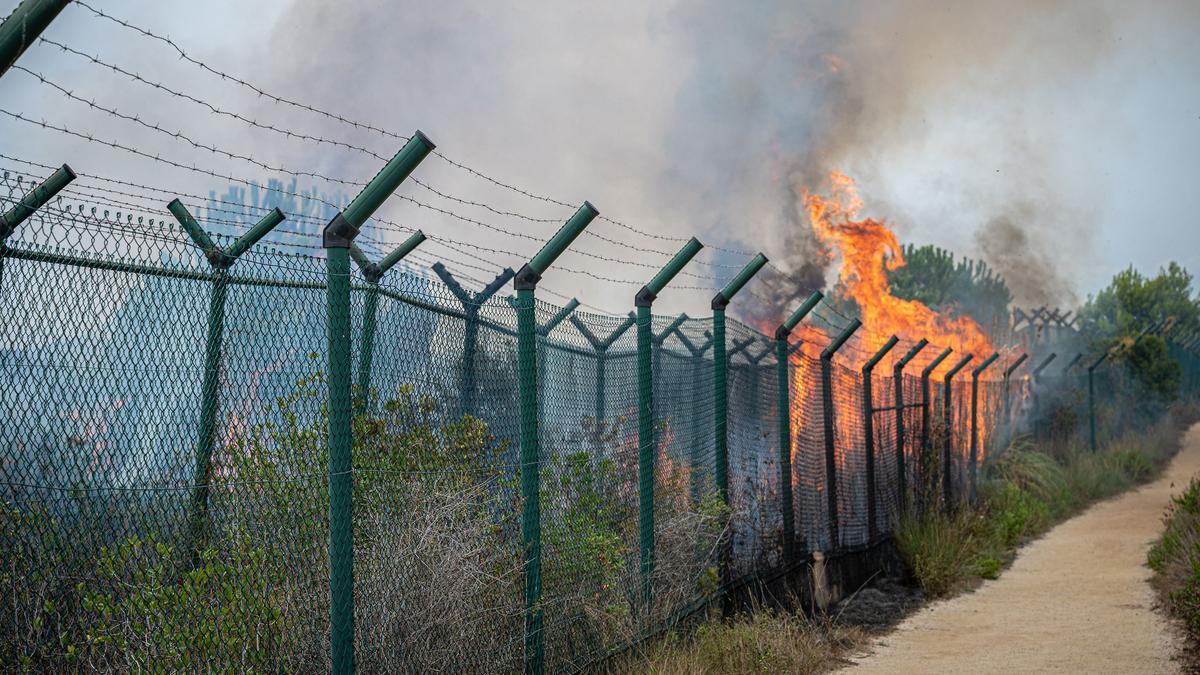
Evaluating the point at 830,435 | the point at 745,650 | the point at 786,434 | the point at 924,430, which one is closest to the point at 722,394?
the point at 786,434

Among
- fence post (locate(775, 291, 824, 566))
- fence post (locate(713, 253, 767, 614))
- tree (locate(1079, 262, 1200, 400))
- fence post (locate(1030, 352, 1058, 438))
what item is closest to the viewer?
fence post (locate(713, 253, 767, 614))

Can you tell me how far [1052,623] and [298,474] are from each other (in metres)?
6.85

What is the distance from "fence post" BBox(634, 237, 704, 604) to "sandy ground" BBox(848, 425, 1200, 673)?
1846 mm

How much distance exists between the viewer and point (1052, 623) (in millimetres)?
9547

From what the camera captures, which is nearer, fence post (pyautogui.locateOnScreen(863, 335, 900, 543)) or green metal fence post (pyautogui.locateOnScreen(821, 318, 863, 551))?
green metal fence post (pyautogui.locateOnScreen(821, 318, 863, 551))

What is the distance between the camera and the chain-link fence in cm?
411

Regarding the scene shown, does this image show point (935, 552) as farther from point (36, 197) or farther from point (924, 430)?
point (36, 197)

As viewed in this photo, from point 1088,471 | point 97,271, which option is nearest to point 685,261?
point 97,271

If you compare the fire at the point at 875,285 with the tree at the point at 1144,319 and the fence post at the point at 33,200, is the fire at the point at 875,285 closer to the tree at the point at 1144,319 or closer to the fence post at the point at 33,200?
the tree at the point at 1144,319

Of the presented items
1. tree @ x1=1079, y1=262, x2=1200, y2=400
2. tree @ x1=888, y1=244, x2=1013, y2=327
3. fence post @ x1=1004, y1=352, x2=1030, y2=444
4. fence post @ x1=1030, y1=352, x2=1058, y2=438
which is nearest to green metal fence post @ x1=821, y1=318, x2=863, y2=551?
fence post @ x1=1004, y1=352, x2=1030, y2=444

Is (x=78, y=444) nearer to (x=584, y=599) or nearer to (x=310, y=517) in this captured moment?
(x=310, y=517)

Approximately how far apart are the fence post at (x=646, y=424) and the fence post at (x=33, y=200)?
10.8ft

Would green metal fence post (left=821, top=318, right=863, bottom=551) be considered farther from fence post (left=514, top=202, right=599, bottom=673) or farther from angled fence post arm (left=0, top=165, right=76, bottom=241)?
angled fence post arm (left=0, top=165, right=76, bottom=241)

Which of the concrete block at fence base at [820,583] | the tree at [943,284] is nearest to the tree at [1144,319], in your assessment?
the tree at [943,284]
